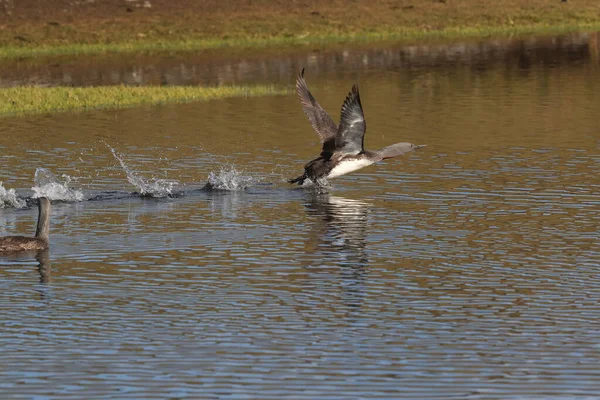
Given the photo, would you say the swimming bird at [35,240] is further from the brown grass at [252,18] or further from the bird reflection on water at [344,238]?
the brown grass at [252,18]

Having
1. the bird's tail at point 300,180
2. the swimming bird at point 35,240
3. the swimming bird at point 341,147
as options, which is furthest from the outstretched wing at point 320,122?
the swimming bird at point 35,240

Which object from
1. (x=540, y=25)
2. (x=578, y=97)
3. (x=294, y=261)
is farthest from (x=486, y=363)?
(x=540, y=25)

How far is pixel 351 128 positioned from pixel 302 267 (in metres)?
5.40

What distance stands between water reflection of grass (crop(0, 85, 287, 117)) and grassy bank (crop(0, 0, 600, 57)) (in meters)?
15.4

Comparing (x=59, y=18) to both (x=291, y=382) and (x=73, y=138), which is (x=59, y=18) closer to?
(x=73, y=138)

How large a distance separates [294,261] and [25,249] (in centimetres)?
363

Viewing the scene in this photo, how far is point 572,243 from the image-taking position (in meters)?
18.3

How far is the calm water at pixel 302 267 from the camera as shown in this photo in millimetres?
12359

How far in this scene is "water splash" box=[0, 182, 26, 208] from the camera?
854 inches

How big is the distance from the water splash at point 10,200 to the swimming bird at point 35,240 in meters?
3.50

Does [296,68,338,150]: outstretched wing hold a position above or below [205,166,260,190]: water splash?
above

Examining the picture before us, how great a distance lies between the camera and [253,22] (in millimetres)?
61250

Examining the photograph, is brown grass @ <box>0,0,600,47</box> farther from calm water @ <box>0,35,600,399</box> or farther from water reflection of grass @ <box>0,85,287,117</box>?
calm water @ <box>0,35,600,399</box>

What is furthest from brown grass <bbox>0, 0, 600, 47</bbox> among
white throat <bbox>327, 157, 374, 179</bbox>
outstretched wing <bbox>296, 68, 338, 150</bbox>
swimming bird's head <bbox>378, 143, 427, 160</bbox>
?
swimming bird's head <bbox>378, 143, 427, 160</bbox>
